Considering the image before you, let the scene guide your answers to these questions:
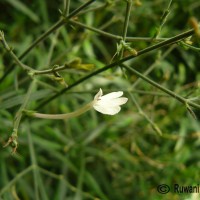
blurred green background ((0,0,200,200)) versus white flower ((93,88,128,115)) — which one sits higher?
blurred green background ((0,0,200,200))

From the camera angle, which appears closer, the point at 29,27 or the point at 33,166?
the point at 33,166

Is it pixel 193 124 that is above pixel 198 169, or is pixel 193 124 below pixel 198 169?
above

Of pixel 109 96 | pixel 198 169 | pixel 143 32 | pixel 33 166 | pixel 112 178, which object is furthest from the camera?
Result: pixel 143 32

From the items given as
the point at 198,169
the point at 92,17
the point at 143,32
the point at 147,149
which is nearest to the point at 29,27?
the point at 92,17

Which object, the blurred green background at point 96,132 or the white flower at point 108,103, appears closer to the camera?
the white flower at point 108,103

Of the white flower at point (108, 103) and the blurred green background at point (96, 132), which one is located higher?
the blurred green background at point (96, 132)

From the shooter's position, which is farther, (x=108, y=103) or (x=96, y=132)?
(x=96, y=132)

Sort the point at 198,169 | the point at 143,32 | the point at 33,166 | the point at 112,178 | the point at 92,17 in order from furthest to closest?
1. the point at 143,32
2. the point at 92,17
3. the point at 112,178
4. the point at 198,169
5. the point at 33,166

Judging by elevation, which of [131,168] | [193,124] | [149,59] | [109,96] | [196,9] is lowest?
[109,96]

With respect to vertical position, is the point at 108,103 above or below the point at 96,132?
below

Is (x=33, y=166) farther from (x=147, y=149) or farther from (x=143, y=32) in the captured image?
(x=143, y=32)

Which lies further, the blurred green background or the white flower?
the blurred green background
